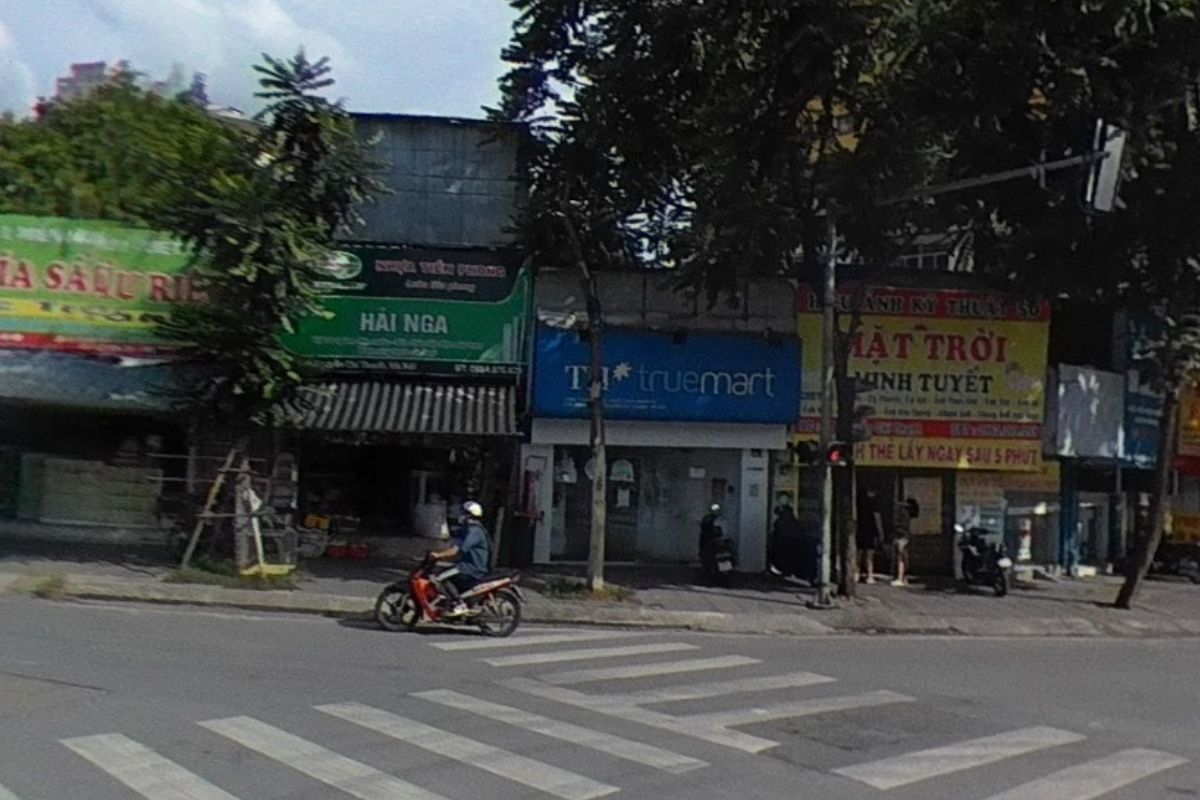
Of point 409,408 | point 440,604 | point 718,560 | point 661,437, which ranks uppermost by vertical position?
point 409,408

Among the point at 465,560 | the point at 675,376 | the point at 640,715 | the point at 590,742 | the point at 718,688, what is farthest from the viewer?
the point at 675,376

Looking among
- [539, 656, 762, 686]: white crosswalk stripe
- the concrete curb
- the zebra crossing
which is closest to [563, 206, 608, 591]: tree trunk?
the concrete curb

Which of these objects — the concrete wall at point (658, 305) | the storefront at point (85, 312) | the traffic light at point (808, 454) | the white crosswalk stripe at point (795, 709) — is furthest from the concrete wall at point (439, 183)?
the white crosswalk stripe at point (795, 709)

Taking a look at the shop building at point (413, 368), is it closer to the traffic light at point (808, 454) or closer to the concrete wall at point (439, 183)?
the concrete wall at point (439, 183)

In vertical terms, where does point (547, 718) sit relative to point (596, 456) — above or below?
below

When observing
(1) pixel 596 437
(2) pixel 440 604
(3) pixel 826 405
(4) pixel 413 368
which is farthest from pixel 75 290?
(3) pixel 826 405

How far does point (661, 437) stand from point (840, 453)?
4.85 metres

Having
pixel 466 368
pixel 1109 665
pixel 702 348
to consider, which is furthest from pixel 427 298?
pixel 1109 665

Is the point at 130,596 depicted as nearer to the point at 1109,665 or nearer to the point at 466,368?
the point at 466,368

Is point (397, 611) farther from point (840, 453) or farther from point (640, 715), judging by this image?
point (840, 453)

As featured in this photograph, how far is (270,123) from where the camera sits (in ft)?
76.0

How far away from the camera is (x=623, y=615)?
20.7 m

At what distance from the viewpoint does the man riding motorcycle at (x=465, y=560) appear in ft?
57.5

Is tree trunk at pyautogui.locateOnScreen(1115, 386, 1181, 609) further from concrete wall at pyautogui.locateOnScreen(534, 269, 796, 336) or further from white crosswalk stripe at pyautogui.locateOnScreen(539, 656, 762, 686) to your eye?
white crosswalk stripe at pyautogui.locateOnScreen(539, 656, 762, 686)
